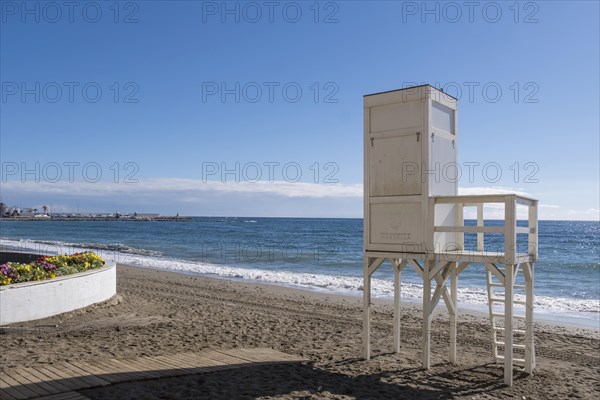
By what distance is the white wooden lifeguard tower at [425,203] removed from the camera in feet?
23.6

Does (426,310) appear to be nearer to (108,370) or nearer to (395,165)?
(395,165)

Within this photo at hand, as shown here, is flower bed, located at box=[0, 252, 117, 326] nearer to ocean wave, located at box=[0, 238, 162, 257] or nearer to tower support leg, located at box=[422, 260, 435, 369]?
tower support leg, located at box=[422, 260, 435, 369]

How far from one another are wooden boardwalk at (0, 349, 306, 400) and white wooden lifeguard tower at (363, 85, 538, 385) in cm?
196

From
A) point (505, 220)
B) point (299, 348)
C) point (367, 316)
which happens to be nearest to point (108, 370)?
point (299, 348)

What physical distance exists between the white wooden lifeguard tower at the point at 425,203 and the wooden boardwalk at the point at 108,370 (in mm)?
1961

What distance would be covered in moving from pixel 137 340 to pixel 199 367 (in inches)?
81.5

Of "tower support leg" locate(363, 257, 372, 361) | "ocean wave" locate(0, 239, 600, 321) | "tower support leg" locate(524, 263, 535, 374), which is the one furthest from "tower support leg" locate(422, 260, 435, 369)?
"ocean wave" locate(0, 239, 600, 321)

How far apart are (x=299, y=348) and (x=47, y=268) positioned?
5493 mm

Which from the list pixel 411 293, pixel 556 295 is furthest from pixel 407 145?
pixel 556 295

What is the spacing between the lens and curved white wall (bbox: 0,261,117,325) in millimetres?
9148

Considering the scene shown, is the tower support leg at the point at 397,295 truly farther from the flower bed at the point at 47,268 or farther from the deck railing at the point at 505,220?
the flower bed at the point at 47,268

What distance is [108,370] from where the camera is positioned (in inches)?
260

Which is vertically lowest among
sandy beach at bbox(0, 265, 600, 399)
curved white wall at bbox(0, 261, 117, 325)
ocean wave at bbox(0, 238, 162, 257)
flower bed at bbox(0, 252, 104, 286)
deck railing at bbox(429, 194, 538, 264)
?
ocean wave at bbox(0, 238, 162, 257)

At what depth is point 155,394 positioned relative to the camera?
579cm
